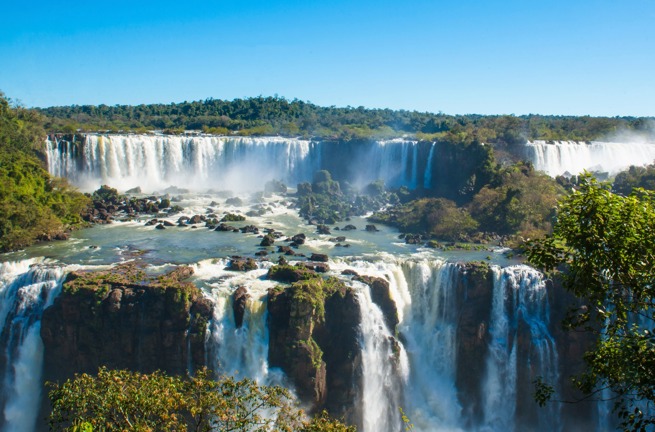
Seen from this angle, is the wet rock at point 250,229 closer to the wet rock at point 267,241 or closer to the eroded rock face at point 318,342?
the wet rock at point 267,241

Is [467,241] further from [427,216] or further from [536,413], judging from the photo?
[536,413]

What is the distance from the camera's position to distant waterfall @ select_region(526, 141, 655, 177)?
43219mm

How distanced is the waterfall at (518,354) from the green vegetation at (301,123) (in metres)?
21.3

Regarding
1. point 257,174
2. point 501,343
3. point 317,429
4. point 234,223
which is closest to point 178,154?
point 257,174

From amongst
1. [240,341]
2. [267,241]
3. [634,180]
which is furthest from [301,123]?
[240,341]

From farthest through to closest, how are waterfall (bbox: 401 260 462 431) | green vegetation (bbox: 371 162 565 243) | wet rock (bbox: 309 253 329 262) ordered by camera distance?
green vegetation (bbox: 371 162 565 243) < wet rock (bbox: 309 253 329 262) < waterfall (bbox: 401 260 462 431)

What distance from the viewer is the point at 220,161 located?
46.0 metres

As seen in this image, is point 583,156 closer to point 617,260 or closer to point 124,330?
point 124,330

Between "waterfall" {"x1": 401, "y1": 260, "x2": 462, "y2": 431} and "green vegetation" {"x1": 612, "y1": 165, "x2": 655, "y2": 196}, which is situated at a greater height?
"green vegetation" {"x1": 612, "y1": 165, "x2": 655, "y2": 196}

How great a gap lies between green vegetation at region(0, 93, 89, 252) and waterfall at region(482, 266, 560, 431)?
68.3ft

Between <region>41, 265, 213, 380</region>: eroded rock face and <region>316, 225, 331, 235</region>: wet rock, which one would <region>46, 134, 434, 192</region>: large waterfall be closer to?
<region>316, 225, 331, 235</region>: wet rock

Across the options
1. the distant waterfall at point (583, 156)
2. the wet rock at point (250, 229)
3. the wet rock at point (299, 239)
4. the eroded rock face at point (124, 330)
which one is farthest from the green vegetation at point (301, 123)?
the eroded rock face at point (124, 330)

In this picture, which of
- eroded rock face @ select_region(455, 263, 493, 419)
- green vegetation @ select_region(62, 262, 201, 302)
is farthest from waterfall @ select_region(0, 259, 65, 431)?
eroded rock face @ select_region(455, 263, 493, 419)

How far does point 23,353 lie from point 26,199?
10.5 meters
